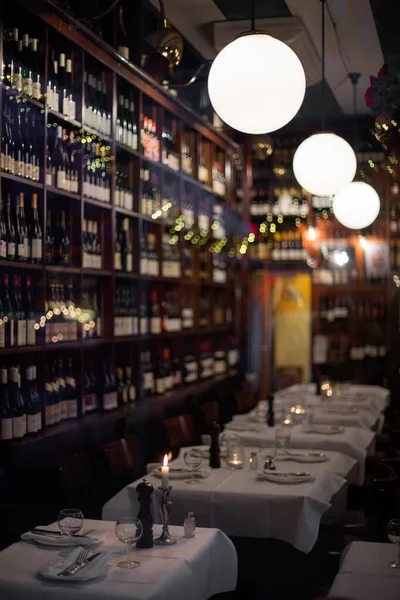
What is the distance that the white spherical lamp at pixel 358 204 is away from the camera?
6555 mm

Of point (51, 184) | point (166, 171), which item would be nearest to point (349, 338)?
point (166, 171)

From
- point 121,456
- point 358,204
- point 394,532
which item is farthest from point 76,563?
point 358,204

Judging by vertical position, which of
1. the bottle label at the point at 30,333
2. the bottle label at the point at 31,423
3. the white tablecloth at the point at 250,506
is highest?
the bottle label at the point at 30,333

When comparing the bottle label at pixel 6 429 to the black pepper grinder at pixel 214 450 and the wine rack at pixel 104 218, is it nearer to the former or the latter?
the wine rack at pixel 104 218

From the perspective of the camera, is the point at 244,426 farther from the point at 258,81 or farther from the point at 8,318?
the point at 258,81

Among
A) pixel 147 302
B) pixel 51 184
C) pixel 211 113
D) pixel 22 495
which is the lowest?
pixel 22 495

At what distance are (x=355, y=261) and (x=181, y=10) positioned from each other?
4.86 m

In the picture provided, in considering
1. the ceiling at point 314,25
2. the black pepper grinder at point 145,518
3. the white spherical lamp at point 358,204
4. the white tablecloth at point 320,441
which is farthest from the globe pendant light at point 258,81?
the white spherical lamp at point 358,204

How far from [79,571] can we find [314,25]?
16.8ft

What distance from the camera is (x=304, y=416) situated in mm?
6027

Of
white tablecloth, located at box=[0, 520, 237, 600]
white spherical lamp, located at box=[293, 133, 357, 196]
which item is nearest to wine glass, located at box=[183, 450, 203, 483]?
white tablecloth, located at box=[0, 520, 237, 600]

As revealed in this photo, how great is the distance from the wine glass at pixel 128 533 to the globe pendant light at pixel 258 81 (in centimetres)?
152

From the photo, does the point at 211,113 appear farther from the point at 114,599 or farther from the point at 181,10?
the point at 114,599

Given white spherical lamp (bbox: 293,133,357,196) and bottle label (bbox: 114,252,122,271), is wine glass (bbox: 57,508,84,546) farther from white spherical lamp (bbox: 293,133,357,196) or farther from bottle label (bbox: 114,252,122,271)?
bottle label (bbox: 114,252,122,271)
